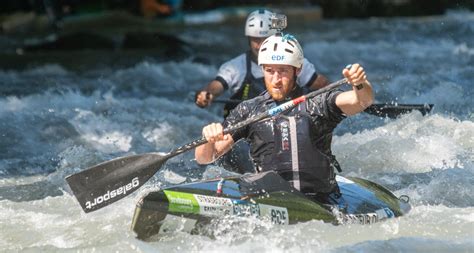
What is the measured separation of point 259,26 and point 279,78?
3.19 metres

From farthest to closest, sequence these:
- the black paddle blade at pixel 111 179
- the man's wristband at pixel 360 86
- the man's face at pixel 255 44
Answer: the man's face at pixel 255 44 < the black paddle blade at pixel 111 179 < the man's wristband at pixel 360 86

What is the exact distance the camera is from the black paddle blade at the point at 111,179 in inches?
256

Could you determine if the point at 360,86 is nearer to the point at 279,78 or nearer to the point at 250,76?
the point at 279,78

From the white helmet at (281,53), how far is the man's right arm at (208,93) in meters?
2.56

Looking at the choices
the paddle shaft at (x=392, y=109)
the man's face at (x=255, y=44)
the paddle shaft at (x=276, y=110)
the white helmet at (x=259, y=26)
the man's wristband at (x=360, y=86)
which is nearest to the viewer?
the man's wristband at (x=360, y=86)

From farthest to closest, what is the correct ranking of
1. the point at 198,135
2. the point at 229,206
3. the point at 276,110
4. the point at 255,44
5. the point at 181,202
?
the point at 198,135, the point at 255,44, the point at 276,110, the point at 229,206, the point at 181,202

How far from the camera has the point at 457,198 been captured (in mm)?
7953

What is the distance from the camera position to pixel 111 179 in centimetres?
661

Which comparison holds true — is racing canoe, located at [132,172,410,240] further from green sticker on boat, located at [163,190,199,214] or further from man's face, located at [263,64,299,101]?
man's face, located at [263,64,299,101]

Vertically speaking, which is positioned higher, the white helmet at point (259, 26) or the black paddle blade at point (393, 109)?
the white helmet at point (259, 26)

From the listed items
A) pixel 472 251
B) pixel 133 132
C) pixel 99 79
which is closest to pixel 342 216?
pixel 472 251

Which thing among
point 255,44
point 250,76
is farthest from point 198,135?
point 255,44

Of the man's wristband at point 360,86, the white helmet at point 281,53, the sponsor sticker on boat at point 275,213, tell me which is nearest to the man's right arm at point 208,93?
the white helmet at point 281,53

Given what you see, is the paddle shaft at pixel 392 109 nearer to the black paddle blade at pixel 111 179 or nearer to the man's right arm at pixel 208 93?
the man's right arm at pixel 208 93
